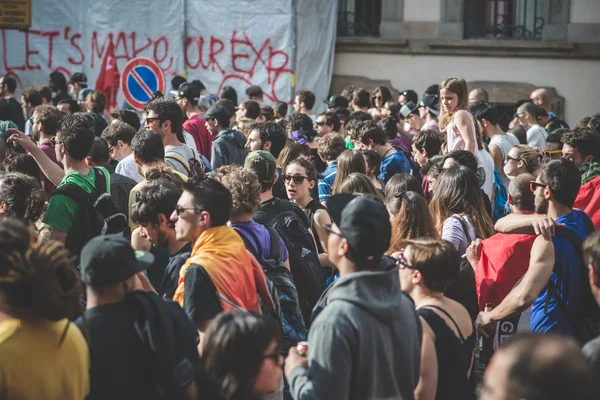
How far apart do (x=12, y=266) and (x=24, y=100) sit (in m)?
9.74

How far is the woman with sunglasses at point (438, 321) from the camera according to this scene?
3.85 m

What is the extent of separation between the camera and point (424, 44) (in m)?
18.2

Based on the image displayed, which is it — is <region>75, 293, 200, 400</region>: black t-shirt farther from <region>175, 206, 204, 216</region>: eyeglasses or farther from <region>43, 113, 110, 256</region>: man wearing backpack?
<region>43, 113, 110, 256</region>: man wearing backpack

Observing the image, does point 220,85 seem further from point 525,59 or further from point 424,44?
point 525,59

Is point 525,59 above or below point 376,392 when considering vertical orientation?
above

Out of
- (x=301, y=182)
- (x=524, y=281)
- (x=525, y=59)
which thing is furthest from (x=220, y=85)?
(x=524, y=281)

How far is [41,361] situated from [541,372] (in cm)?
159

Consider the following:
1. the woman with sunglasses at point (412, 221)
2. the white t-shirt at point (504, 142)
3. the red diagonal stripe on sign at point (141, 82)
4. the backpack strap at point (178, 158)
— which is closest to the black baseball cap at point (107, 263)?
the woman with sunglasses at point (412, 221)

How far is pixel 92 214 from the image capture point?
5.75 metres

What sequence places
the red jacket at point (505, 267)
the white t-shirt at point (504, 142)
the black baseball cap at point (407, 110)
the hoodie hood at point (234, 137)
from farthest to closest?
the black baseball cap at point (407, 110)
the white t-shirt at point (504, 142)
the hoodie hood at point (234, 137)
the red jacket at point (505, 267)

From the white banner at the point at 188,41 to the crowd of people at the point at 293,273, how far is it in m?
9.77

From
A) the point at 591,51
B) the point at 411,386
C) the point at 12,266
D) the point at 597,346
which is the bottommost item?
the point at 411,386

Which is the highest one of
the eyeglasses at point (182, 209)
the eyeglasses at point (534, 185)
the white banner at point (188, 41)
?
the white banner at point (188, 41)

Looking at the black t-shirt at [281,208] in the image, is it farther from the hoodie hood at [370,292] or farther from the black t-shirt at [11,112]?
the black t-shirt at [11,112]
